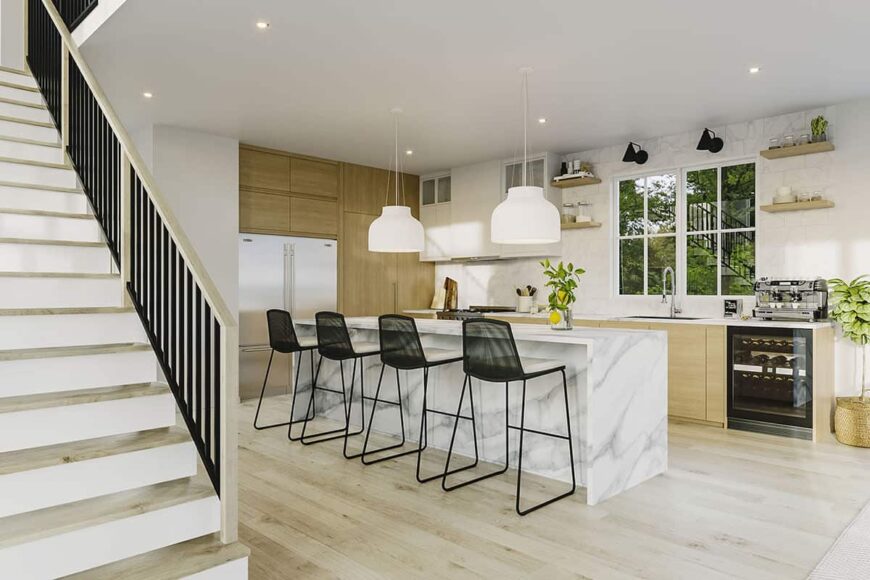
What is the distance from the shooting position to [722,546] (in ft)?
8.85

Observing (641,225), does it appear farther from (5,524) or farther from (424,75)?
(5,524)

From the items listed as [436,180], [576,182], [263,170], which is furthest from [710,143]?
[263,170]

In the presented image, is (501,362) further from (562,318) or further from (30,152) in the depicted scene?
(30,152)

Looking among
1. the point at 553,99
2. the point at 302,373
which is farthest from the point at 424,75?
the point at 302,373

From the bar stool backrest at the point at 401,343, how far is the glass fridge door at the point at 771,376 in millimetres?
2782

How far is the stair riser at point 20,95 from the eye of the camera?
4264 millimetres

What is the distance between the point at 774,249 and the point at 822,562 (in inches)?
135

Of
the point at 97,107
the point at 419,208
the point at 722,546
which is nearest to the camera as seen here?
the point at 722,546

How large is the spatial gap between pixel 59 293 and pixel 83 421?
85 cm

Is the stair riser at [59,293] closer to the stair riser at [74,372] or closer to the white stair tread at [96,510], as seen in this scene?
the stair riser at [74,372]

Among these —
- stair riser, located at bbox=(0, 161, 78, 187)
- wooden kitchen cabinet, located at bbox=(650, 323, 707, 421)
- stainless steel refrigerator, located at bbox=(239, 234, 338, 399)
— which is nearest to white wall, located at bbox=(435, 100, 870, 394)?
wooden kitchen cabinet, located at bbox=(650, 323, 707, 421)

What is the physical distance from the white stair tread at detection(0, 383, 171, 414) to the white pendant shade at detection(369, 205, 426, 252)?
7.29 feet

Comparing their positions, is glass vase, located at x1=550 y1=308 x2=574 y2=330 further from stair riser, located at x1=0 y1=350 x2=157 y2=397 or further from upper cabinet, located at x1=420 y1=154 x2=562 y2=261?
upper cabinet, located at x1=420 y1=154 x2=562 y2=261

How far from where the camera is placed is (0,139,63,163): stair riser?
148 inches
